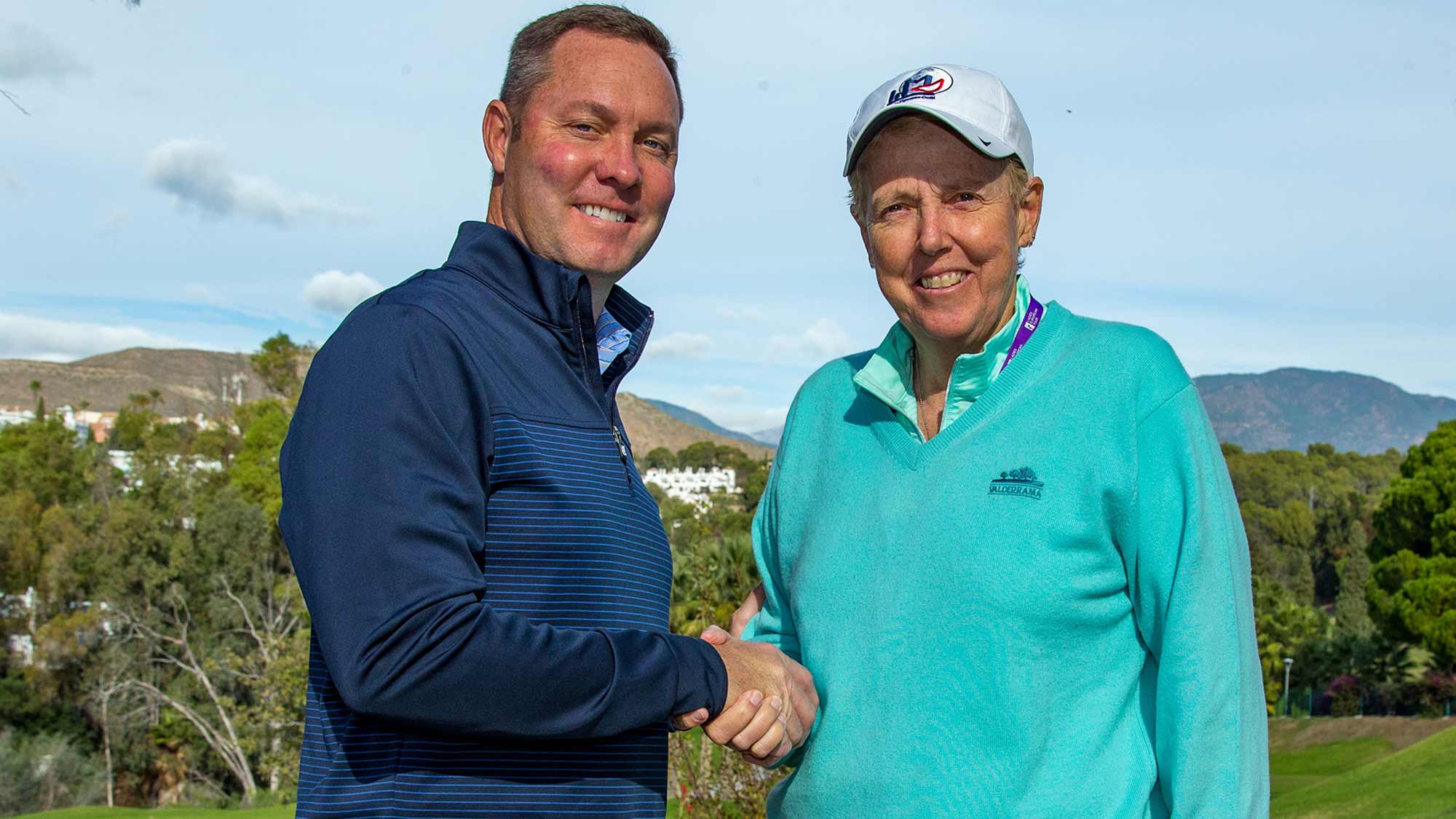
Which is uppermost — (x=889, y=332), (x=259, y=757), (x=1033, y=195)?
(x=1033, y=195)

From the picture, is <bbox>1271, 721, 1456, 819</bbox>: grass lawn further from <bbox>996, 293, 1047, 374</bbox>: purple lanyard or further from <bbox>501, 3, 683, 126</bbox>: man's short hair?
<bbox>501, 3, 683, 126</bbox>: man's short hair

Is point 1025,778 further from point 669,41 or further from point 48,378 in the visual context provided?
point 48,378

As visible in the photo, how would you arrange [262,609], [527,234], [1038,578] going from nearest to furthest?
1. [1038,578]
2. [527,234]
3. [262,609]

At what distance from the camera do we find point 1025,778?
2.19 m

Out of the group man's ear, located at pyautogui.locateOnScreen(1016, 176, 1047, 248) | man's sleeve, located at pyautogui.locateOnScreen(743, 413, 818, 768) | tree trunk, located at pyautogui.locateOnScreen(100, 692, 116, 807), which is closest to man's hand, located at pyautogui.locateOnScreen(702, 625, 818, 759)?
man's sleeve, located at pyautogui.locateOnScreen(743, 413, 818, 768)

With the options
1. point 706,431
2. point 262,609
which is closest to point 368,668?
point 262,609

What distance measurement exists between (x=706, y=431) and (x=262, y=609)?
15480 centimetres

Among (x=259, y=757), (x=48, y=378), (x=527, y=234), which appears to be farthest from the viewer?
(x=48, y=378)

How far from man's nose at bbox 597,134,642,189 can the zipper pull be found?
1.66ft

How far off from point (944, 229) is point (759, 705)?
1037 mm

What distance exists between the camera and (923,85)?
2.36m

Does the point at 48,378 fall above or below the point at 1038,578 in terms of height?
above

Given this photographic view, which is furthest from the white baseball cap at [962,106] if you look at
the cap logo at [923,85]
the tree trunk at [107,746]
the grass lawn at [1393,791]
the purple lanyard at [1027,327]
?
the tree trunk at [107,746]

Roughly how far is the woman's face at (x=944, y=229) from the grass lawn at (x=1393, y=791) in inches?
434
